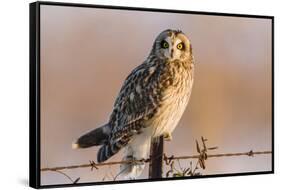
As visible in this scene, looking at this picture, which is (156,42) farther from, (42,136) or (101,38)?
(42,136)

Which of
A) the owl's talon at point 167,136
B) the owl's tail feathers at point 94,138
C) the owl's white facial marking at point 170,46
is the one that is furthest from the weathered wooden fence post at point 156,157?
the owl's white facial marking at point 170,46

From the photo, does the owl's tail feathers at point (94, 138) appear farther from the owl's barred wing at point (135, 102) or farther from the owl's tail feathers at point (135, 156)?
the owl's tail feathers at point (135, 156)

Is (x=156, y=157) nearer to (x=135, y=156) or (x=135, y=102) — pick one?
(x=135, y=156)

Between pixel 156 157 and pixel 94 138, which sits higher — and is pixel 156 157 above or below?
below

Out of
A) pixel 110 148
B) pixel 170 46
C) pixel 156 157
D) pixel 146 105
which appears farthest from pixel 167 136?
pixel 170 46

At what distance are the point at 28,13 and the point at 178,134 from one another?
113 cm

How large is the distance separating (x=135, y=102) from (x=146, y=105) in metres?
0.07

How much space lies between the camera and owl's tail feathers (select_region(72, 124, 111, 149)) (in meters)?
3.84

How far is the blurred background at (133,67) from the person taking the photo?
3.76 m

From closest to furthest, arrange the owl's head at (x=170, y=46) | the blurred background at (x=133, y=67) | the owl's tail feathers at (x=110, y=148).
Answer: the blurred background at (x=133, y=67) < the owl's tail feathers at (x=110, y=148) < the owl's head at (x=170, y=46)

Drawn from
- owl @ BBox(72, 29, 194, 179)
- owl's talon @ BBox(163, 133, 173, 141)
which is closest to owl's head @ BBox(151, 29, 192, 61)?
owl @ BBox(72, 29, 194, 179)

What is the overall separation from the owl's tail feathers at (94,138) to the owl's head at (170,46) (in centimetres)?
53

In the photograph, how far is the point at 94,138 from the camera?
12.7 ft

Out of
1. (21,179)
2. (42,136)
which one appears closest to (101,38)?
(42,136)
